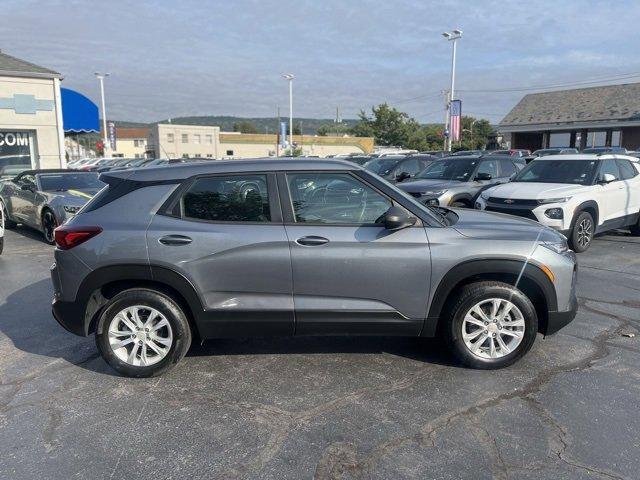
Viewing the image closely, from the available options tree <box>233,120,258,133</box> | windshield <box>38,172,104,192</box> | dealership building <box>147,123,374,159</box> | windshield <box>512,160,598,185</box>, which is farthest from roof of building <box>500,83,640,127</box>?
tree <box>233,120,258,133</box>

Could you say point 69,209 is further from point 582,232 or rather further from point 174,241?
point 582,232

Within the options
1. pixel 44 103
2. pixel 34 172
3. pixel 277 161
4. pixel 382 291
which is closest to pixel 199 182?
pixel 277 161

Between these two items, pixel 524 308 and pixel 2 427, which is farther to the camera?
pixel 524 308

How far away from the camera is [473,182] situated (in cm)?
1101

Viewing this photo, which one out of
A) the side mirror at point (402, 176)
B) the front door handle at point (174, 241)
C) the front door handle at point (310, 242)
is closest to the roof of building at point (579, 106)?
the side mirror at point (402, 176)

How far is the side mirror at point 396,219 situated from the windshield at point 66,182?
8828 millimetres

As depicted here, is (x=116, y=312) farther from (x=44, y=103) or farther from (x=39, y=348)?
(x=44, y=103)

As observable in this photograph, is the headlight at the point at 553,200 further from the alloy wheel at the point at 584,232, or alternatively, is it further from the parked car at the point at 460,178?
the parked car at the point at 460,178

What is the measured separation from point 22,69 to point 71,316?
1654 cm

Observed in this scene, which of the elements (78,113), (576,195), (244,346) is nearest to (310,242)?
(244,346)

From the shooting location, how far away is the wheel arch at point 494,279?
3.96 metres

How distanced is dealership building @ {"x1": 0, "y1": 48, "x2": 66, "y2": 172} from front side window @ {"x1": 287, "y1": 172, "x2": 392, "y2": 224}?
1656cm

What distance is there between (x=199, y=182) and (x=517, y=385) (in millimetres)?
2938

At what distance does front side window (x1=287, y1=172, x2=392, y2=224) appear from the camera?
13.2 ft
